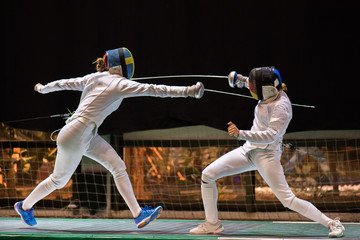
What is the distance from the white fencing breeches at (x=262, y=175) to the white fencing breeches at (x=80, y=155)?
47cm

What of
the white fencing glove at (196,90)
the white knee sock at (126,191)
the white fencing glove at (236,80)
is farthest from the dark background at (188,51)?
the white fencing glove at (196,90)

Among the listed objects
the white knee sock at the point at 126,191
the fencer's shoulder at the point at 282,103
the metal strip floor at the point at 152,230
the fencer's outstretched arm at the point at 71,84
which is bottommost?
Answer: the metal strip floor at the point at 152,230

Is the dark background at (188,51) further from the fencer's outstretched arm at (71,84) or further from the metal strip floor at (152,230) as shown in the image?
the fencer's outstretched arm at (71,84)

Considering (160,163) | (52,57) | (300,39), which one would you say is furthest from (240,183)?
(52,57)

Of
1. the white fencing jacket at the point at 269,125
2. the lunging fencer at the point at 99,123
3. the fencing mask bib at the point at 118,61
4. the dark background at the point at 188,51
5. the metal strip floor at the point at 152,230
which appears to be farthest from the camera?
the dark background at the point at 188,51

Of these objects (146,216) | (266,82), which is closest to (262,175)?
(266,82)

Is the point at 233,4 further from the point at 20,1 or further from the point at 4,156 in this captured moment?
the point at 4,156

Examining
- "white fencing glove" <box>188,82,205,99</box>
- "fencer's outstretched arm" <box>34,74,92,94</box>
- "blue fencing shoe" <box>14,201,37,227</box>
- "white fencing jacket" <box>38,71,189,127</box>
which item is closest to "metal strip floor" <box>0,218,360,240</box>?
"blue fencing shoe" <box>14,201,37,227</box>

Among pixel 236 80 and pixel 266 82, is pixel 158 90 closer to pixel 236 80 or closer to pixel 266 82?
pixel 236 80

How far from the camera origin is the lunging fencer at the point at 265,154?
304 centimetres

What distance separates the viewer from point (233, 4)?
449cm

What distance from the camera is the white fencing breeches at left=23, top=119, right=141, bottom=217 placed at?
3.22 meters

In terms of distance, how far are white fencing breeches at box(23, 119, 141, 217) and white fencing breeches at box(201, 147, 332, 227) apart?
468 millimetres

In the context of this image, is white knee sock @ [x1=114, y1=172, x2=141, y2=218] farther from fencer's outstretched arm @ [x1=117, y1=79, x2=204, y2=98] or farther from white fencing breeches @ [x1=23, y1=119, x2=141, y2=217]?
fencer's outstretched arm @ [x1=117, y1=79, x2=204, y2=98]
